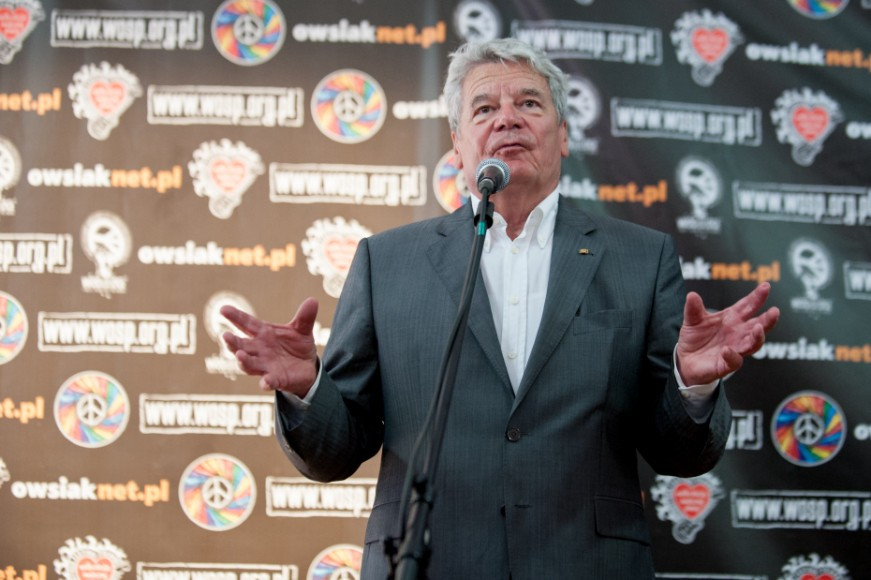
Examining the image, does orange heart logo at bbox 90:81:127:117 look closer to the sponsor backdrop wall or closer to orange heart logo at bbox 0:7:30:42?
the sponsor backdrop wall

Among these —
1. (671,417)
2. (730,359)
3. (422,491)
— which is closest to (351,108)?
(671,417)

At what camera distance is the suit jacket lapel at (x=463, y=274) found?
1868 mm

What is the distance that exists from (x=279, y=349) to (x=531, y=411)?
0.52m

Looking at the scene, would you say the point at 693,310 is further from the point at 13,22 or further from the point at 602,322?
the point at 13,22

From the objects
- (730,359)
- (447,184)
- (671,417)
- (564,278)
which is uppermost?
(447,184)

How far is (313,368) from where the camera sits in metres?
1.74

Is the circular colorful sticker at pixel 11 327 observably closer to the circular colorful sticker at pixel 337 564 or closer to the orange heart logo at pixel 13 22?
the orange heart logo at pixel 13 22

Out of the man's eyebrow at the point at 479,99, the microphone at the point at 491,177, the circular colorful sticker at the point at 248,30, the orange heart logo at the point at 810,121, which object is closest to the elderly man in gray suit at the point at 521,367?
the man's eyebrow at the point at 479,99

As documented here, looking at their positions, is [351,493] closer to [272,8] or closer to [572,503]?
[572,503]

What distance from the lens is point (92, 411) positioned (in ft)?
10.4

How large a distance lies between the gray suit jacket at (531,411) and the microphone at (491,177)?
37 cm

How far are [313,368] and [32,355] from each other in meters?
1.89

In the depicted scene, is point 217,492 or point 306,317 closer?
point 306,317

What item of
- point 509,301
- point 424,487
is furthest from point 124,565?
point 424,487
